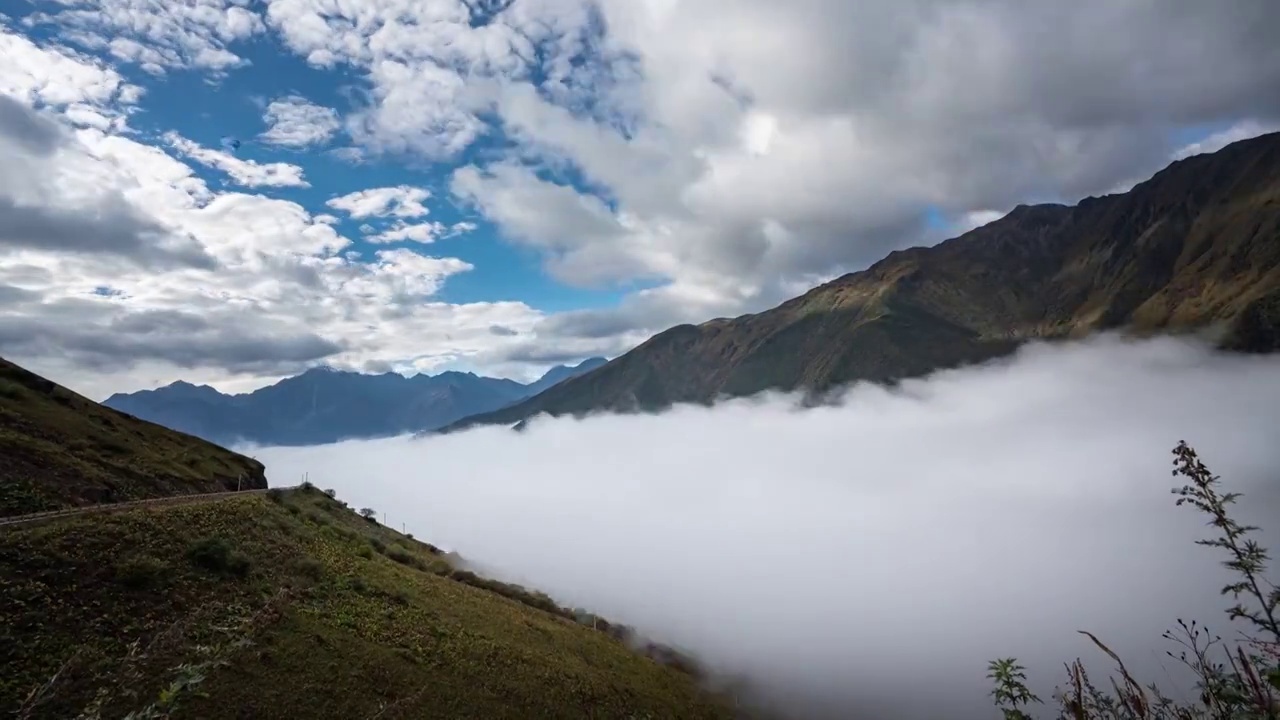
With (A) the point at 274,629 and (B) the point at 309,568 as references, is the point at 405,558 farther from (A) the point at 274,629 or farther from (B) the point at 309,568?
(A) the point at 274,629

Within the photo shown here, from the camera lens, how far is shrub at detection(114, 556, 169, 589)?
36.2m

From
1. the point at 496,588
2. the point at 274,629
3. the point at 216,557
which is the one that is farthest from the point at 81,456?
the point at 496,588

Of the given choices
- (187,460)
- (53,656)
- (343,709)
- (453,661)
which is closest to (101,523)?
(53,656)

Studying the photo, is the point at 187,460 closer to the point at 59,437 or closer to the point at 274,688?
the point at 59,437

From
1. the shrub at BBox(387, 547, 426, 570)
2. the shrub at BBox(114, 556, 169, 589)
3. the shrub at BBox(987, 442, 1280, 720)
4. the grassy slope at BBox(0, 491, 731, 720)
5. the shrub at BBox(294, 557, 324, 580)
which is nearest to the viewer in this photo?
the shrub at BBox(987, 442, 1280, 720)

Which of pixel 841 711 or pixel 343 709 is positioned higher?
pixel 343 709

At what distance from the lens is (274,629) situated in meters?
38.9

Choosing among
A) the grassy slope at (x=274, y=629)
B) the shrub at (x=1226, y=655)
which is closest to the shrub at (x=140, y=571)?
the grassy slope at (x=274, y=629)

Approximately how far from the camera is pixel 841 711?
648ft

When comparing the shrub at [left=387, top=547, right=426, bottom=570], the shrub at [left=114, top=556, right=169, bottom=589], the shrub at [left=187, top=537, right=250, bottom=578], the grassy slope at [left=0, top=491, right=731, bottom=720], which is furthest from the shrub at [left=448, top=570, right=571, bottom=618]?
the shrub at [left=114, top=556, right=169, bottom=589]

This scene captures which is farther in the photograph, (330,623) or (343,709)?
(330,623)

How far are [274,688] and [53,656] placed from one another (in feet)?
31.5

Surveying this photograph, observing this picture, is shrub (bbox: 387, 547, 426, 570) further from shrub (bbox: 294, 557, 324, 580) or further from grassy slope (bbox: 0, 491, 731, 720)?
shrub (bbox: 294, 557, 324, 580)

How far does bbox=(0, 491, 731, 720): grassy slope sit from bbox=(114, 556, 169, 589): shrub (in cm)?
8
